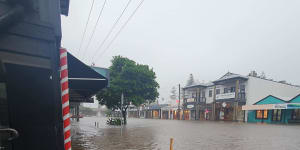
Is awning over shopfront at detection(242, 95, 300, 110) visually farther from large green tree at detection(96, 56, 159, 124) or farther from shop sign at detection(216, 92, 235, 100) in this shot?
large green tree at detection(96, 56, 159, 124)

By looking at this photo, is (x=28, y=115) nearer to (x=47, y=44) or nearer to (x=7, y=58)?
(x=7, y=58)

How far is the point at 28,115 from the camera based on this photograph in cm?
251


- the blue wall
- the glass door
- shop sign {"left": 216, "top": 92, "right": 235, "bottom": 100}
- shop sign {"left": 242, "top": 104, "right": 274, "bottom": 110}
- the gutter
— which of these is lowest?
the blue wall

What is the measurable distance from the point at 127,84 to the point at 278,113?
22890mm

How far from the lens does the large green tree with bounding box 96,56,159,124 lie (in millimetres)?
22994

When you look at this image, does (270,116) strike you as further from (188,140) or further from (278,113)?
(188,140)

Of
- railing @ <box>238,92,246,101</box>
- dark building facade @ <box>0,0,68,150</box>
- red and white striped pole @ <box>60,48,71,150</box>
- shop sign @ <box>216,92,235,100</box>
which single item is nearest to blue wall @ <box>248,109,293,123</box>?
railing @ <box>238,92,246,101</box>

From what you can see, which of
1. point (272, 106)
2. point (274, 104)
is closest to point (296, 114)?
point (274, 104)

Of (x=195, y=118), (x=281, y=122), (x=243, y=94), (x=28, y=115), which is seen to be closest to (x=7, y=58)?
(x=28, y=115)

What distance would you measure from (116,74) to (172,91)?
9064 centimetres

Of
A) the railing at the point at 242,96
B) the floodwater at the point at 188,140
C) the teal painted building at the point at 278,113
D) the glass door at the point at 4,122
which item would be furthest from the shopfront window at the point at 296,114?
the glass door at the point at 4,122

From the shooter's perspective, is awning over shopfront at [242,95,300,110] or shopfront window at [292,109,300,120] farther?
shopfront window at [292,109,300,120]

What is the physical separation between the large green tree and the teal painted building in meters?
18.1

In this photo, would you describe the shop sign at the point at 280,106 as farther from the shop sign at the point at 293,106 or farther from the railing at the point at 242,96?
the railing at the point at 242,96
